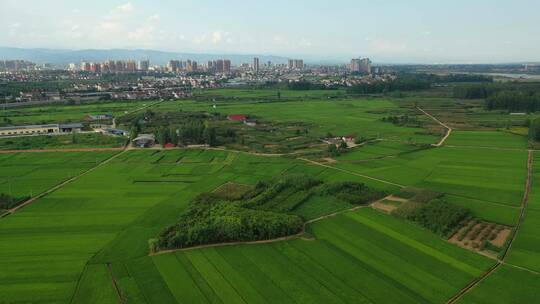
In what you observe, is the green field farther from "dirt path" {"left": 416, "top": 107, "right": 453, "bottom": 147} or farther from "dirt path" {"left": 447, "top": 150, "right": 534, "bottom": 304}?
"dirt path" {"left": 416, "top": 107, "right": 453, "bottom": 147}

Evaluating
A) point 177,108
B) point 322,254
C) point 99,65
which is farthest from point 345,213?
point 99,65

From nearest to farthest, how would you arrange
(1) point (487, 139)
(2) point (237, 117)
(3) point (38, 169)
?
(3) point (38, 169)
(1) point (487, 139)
(2) point (237, 117)

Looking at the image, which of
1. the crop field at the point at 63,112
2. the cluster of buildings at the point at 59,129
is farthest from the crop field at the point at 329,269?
the crop field at the point at 63,112

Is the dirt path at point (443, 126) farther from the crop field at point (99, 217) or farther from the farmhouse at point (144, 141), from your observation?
the farmhouse at point (144, 141)

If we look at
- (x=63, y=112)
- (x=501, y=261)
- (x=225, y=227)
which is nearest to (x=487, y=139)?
(x=501, y=261)

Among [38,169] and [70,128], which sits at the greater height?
[70,128]

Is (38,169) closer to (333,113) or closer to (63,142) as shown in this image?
(63,142)

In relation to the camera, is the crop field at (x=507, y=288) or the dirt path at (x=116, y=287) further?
the dirt path at (x=116, y=287)

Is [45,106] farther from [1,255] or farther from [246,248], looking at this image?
[246,248]
